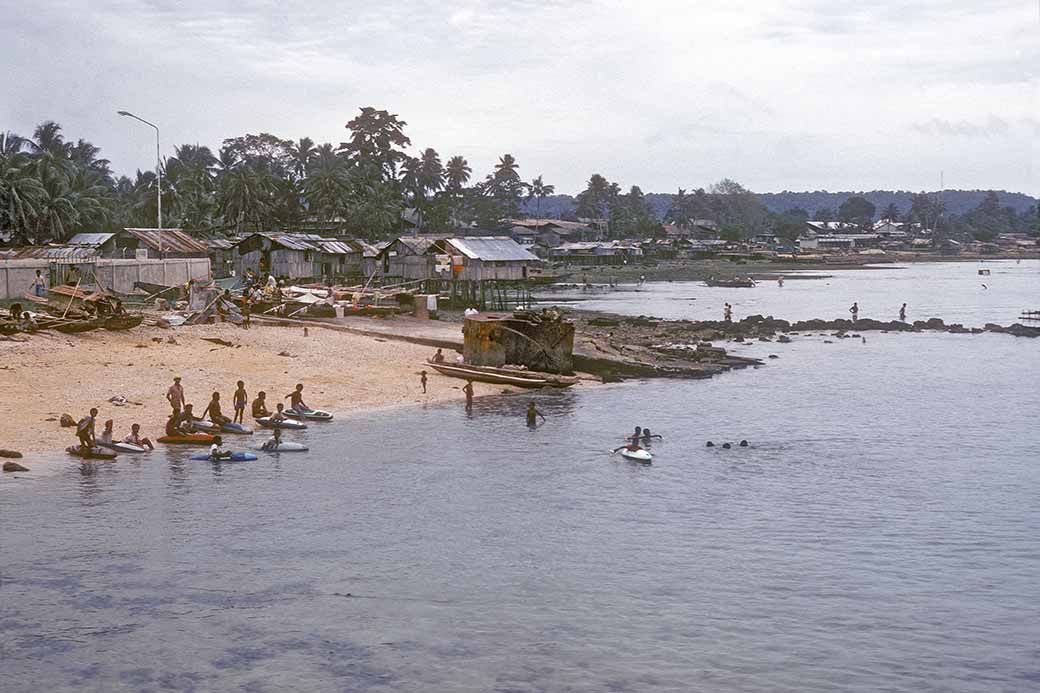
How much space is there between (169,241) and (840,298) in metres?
71.7

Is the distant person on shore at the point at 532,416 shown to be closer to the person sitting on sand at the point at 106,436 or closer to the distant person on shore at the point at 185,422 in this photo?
the distant person on shore at the point at 185,422

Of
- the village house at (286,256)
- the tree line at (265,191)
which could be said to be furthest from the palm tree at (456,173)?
the village house at (286,256)

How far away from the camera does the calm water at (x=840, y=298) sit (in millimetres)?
91438

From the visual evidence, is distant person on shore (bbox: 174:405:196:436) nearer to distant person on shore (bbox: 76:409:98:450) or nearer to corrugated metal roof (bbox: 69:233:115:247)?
distant person on shore (bbox: 76:409:98:450)

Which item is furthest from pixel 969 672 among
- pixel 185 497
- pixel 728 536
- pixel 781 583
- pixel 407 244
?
pixel 407 244

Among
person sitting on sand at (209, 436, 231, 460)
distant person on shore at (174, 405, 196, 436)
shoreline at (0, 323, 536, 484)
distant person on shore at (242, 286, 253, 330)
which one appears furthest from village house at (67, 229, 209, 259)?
person sitting on sand at (209, 436, 231, 460)

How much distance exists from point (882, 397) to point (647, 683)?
33.2 meters

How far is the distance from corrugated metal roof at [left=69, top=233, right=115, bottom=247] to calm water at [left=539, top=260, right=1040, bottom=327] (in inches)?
1596

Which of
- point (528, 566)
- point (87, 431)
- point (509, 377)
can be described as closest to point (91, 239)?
point (509, 377)

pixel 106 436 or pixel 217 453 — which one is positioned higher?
pixel 106 436

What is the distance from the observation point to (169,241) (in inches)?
3017

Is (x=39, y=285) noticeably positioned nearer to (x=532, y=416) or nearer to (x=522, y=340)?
(x=522, y=340)

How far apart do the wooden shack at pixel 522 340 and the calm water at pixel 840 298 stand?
41044mm

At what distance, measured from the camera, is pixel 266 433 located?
33.9 metres
